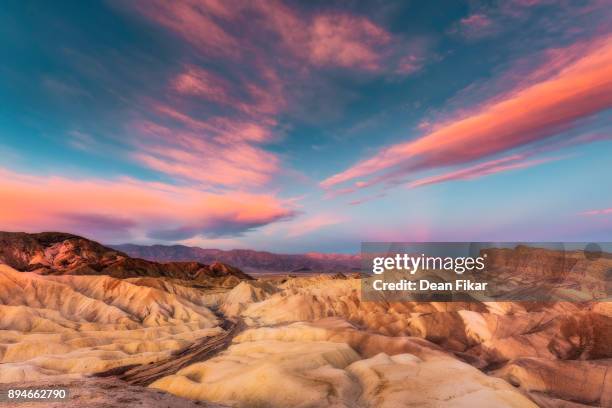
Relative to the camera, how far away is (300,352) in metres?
51.8

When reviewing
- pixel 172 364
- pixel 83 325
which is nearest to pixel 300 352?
pixel 172 364

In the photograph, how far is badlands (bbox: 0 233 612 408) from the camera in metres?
36.7

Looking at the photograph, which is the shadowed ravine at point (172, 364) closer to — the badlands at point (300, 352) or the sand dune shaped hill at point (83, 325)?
the badlands at point (300, 352)

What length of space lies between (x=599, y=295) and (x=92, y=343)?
134892 millimetres

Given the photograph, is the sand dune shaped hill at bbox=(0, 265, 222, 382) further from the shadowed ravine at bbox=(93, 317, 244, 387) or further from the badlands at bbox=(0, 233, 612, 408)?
the shadowed ravine at bbox=(93, 317, 244, 387)

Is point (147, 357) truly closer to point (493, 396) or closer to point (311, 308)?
point (311, 308)

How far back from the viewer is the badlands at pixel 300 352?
3669cm

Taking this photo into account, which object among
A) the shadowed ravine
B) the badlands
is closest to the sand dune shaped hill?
the badlands

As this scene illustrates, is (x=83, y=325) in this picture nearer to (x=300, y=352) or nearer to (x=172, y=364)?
(x=172, y=364)

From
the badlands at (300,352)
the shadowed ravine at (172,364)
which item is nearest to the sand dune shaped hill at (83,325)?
the badlands at (300,352)

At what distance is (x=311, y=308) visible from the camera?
352 feet

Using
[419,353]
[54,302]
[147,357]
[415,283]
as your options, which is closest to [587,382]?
[419,353]

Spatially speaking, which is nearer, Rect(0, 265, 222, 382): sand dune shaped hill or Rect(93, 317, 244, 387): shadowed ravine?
Rect(93, 317, 244, 387): shadowed ravine

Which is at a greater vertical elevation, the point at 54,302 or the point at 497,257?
the point at 497,257
